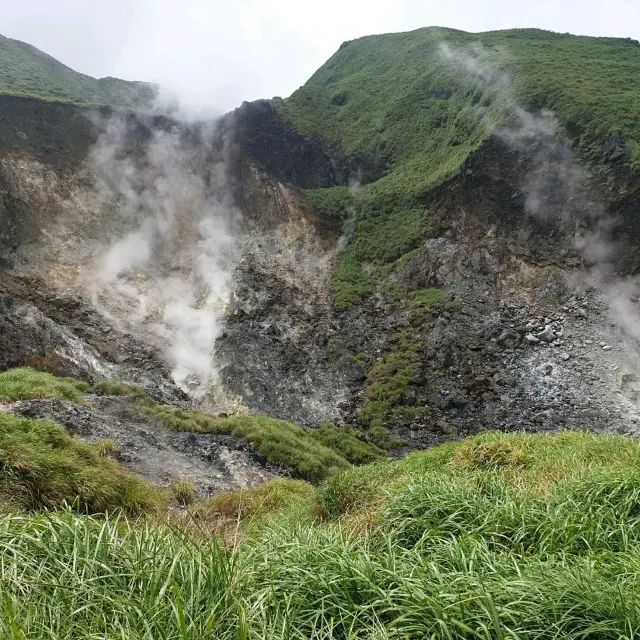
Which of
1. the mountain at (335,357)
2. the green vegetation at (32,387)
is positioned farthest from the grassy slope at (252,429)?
the mountain at (335,357)

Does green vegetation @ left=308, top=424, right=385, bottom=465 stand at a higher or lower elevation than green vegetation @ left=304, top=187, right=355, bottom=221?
lower

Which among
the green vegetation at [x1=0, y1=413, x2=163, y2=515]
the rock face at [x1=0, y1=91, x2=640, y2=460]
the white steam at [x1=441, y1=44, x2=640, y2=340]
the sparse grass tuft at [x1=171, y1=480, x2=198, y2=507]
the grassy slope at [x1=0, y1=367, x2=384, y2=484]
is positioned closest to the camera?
the green vegetation at [x1=0, y1=413, x2=163, y2=515]

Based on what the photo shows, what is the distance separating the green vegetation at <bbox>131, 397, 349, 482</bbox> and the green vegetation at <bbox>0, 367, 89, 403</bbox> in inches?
84.9

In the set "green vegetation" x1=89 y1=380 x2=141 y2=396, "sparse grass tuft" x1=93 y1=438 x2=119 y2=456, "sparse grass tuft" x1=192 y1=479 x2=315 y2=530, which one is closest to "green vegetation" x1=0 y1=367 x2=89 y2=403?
"green vegetation" x1=89 y1=380 x2=141 y2=396

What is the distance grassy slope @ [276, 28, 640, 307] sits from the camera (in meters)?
34.1

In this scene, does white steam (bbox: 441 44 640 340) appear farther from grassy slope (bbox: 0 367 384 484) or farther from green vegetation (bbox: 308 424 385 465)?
grassy slope (bbox: 0 367 384 484)

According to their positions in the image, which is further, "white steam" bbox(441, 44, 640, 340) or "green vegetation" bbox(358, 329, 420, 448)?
"white steam" bbox(441, 44, 640, 340)

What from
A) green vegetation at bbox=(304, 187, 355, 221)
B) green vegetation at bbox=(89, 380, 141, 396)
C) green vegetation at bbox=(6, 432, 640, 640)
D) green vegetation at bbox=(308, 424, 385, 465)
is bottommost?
green vegetation at bbox=(308, 424, 385, 465)

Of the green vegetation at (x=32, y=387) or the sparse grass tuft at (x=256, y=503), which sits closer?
the sparse grass tuft at (x=256, y=503)

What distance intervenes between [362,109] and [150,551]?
181 feet

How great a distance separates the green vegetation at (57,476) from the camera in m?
6.71

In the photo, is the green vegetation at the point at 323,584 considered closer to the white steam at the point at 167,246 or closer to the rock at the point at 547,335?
the white steam at the point at 167,246

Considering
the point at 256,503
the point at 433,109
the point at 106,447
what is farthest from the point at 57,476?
the point at 433,109

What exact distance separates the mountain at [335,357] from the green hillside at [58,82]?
1.99 m
